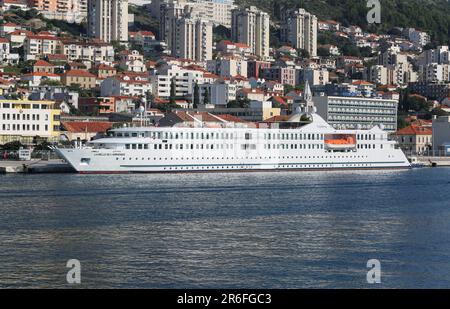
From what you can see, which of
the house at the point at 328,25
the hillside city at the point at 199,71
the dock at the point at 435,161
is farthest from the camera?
the house at the point at 328,25

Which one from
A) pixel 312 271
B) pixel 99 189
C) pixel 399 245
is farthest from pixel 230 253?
pixel 99 189

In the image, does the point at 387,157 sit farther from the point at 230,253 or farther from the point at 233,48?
the point at 233,48

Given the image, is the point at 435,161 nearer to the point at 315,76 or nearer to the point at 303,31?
the point at 315,76

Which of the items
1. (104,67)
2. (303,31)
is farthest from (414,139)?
(303,31)

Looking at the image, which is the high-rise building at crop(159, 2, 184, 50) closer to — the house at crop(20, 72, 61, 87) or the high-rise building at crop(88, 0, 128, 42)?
the high-rise building at crop(88, 0, 128, 42)

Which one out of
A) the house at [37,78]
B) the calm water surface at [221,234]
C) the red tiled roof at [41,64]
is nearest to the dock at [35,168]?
the calm water surface at [221,234]

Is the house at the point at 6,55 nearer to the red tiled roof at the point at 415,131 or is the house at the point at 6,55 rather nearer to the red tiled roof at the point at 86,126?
the red tiled roof at the point at 86,126

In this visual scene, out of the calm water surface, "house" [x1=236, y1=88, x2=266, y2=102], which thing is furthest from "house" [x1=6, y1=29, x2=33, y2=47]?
the calm water surface
